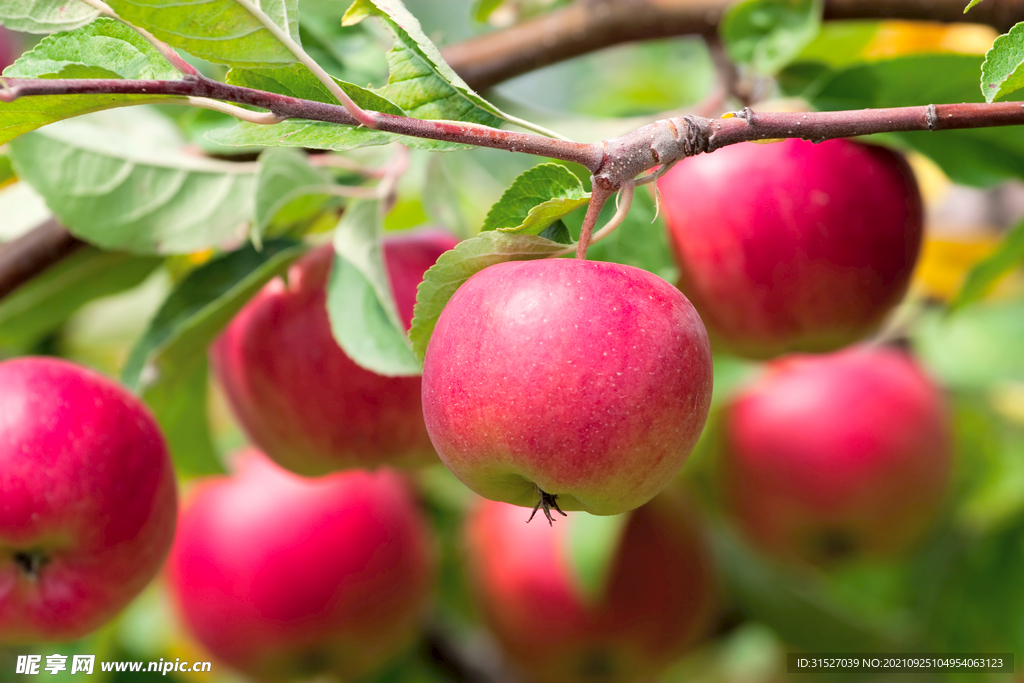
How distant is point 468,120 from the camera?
544 mm

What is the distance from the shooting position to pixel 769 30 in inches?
36.7

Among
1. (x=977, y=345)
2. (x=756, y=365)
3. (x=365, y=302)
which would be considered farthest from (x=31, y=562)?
(x=977, y=345)

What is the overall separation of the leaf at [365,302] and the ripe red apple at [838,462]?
0.86m

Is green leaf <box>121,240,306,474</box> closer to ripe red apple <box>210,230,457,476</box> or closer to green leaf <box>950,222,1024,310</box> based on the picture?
ripe red apple <box>210,230,457,476</box>

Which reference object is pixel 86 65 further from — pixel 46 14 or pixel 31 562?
pixel 31 562

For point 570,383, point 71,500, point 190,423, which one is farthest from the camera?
point 190,423

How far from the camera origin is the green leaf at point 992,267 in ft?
2.92

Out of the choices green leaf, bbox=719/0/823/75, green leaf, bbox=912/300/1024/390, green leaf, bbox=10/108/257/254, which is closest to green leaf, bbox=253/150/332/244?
green leaf, bbox=10/108/257/254

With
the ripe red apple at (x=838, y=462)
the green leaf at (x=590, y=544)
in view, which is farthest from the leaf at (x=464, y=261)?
the ripe red apple at (x=838, y=462)

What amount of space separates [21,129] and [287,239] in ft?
1.15

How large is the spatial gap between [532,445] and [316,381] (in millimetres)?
410

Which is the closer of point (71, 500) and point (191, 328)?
point (71, 500)

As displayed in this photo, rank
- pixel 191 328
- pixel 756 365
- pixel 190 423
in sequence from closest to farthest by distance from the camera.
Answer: pixel 191 328
pixel 190 423
pixel 756 365

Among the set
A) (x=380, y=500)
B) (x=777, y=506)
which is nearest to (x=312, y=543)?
(x=380, y=500)
